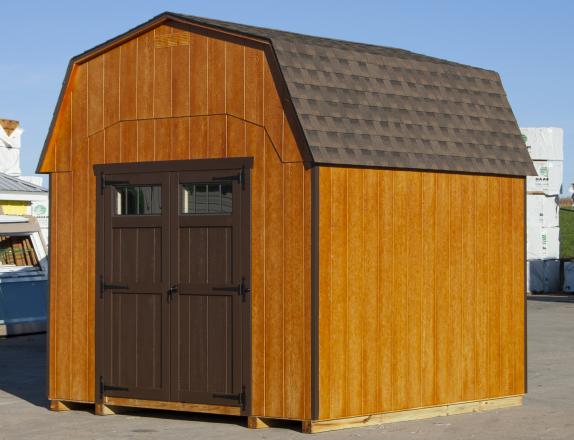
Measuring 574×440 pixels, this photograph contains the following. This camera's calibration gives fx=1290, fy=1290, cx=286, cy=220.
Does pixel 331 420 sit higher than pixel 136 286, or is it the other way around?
pixel 136 286

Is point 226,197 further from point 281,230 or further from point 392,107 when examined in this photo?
point 392,107

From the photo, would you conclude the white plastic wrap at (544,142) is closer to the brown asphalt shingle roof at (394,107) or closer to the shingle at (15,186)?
the shingle at (15,186)

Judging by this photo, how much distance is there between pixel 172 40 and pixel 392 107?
6.90 feet

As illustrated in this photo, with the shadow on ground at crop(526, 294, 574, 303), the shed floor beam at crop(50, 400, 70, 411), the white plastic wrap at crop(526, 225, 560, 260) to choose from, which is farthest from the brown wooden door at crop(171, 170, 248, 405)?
the white plastic wrap at crop(526, 225, 560, 260)

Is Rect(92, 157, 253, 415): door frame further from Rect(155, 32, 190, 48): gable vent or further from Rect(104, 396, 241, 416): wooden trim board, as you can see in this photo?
Rect(155, 32, 190, 48): gable vent

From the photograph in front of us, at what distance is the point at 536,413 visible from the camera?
40.0 feet

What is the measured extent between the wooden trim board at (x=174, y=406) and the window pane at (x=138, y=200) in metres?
1.74

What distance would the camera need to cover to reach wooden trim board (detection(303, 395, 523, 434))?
10.9 metres

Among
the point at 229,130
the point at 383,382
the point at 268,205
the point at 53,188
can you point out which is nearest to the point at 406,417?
the point at 383,382

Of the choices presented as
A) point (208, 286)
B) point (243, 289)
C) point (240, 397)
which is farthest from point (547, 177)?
point (240, 397)

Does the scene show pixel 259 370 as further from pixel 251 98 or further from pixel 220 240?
pixel 251 98

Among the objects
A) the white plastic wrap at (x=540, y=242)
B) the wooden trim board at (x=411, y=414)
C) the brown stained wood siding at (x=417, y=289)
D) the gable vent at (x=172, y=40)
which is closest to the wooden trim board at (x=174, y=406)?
the wooden trim board at (x=411, y=414)

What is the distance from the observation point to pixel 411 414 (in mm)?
11602

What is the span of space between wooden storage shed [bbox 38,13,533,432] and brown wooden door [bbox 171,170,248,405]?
18 millimetres
